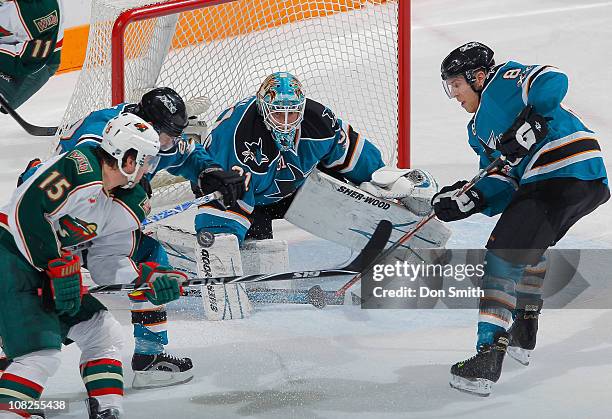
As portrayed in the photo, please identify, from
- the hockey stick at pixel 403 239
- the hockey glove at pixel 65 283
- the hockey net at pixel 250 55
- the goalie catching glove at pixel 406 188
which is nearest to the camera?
the hockey glove at pixel 65 283

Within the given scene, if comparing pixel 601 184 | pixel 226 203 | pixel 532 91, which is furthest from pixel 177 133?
Result: pixel 601 184

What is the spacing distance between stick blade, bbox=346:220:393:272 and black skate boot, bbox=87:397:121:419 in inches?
60.8

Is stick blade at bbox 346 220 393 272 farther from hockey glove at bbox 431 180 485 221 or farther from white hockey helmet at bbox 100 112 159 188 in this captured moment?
white hockey helmet at bbox 100 112 159 188

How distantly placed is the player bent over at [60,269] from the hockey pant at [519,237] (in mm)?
1024

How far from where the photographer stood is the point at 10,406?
2.66m

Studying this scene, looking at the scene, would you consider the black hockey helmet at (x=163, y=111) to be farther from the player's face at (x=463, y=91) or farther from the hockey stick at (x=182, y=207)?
the player's face at (x=463, y=91)

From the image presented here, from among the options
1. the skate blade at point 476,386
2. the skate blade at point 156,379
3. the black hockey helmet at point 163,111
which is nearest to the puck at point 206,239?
the black hockey helmet at point 163,111

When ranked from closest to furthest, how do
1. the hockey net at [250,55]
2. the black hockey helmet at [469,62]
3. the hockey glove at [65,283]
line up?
the hockey glove at [65,283], the black hockey helmet at [469,62], the hockey net at [250,55]

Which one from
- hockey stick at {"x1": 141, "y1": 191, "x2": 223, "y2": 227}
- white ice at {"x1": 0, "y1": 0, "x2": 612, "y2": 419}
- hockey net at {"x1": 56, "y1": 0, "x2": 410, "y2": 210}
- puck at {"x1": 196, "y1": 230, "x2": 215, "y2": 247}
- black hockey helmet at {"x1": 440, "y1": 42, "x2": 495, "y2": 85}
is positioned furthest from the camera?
hockey net at {"x1": 56, "y1": 0, "x2": 410, "y2": 210}

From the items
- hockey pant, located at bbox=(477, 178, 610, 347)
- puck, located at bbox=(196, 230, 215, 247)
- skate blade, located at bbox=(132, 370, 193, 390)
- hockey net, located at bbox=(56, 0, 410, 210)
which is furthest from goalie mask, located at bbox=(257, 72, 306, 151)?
skate blade, located at bbox=(132, 370, 193, 390)

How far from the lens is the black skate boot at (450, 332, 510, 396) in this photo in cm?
319

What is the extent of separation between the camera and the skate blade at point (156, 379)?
331 cm

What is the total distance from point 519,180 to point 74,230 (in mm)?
1368

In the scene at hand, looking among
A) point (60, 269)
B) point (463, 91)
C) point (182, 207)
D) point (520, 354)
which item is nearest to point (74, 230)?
point (60, 269)
